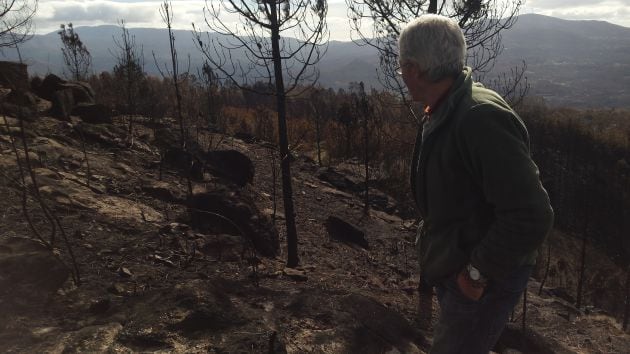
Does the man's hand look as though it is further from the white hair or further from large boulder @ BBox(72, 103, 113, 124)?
large boulder @ BBox(72, 103, 113, 124)

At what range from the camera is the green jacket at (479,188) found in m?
1.51

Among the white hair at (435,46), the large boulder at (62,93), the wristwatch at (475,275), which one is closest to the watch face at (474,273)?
the wristwatch at (475,275)

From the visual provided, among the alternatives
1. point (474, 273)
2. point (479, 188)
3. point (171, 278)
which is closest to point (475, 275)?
point (474, 273)

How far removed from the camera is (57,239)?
14.1 feet

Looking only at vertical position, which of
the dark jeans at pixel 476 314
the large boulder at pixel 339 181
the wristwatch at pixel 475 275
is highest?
the wristwatch at pixel 475 275

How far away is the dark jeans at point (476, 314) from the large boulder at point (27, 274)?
285cm

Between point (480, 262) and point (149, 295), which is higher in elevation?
point (480, 262)

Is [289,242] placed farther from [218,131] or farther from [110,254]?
[218,131]

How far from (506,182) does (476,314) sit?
58 cm

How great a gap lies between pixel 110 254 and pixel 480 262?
373 centimetres

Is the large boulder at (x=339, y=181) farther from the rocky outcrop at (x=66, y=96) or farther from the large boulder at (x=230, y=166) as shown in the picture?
the rocky outcrop at (x=66, y=96)

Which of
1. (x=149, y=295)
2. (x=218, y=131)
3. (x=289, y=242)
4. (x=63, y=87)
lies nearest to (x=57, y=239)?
(x=149, y=295)

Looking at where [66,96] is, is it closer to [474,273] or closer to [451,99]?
[451,99]

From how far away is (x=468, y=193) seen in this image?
1677mm
